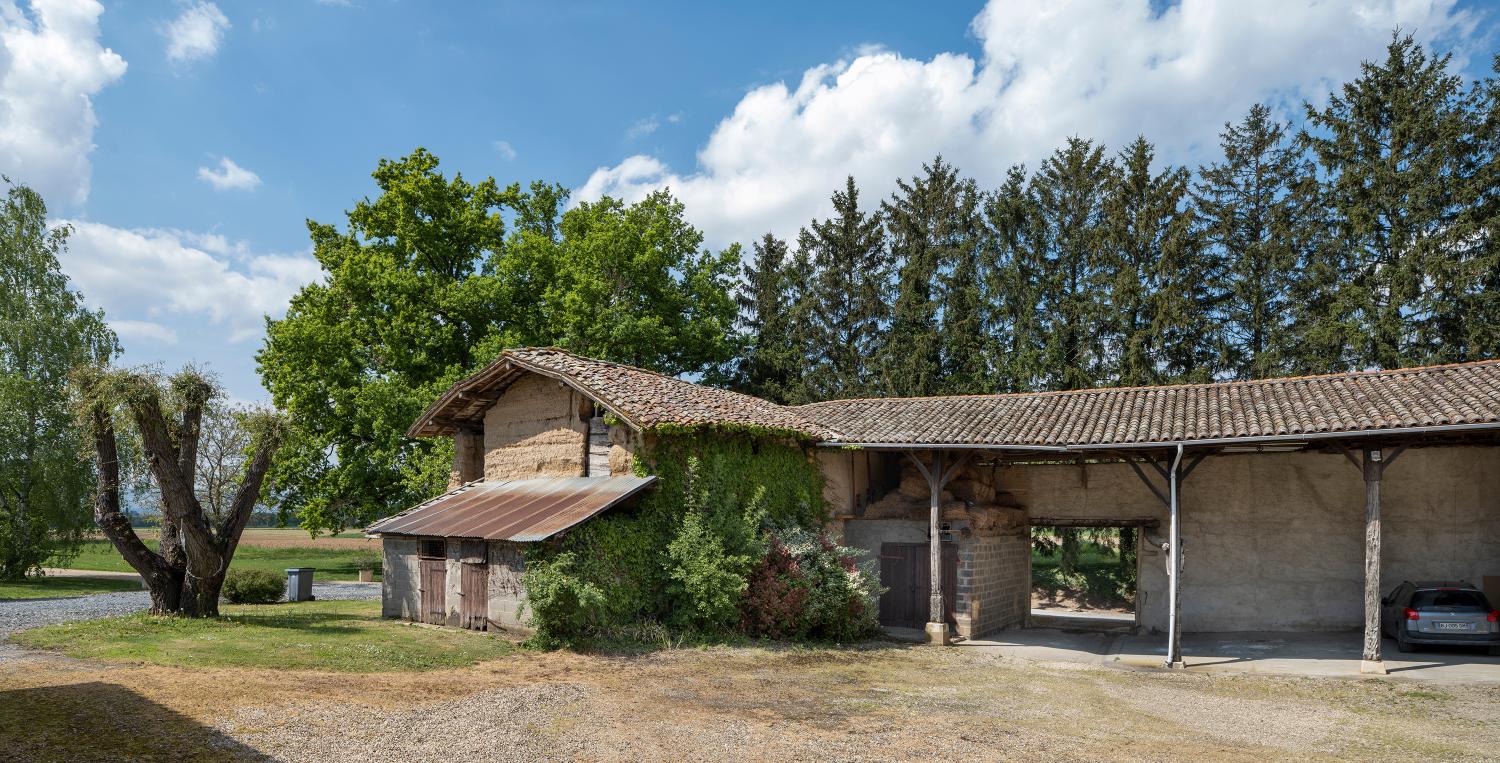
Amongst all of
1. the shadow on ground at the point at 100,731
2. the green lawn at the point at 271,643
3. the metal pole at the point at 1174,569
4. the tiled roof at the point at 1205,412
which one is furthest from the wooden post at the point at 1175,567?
the shadow on ground at the point at 100,731

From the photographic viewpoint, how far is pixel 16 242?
2397 cm

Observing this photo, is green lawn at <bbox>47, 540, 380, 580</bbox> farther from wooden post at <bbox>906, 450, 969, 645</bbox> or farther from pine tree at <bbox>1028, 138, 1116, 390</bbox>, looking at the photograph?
pine tree at <bbox>1028, 138, 1116, 390</bbox>

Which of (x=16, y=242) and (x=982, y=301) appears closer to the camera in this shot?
(x=16, y=242)

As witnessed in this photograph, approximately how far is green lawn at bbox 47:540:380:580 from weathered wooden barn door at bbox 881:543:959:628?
18.5 m

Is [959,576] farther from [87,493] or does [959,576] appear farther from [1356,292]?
[87,493]

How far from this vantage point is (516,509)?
587 inches

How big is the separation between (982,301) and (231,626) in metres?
22.8

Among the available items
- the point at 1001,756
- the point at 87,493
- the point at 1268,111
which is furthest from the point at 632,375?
the point at 1268,111

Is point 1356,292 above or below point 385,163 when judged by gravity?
below

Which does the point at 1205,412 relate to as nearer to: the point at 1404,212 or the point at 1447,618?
the point at 1447,618

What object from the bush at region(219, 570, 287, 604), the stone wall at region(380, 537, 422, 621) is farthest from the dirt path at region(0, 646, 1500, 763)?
the bush at region(219, 570, 287, 604)

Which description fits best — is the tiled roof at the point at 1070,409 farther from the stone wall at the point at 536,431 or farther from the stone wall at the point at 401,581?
the stone wall at the point at 401,581

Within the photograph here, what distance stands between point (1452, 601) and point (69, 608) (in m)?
23.5

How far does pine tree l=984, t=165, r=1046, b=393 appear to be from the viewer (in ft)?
91.2
